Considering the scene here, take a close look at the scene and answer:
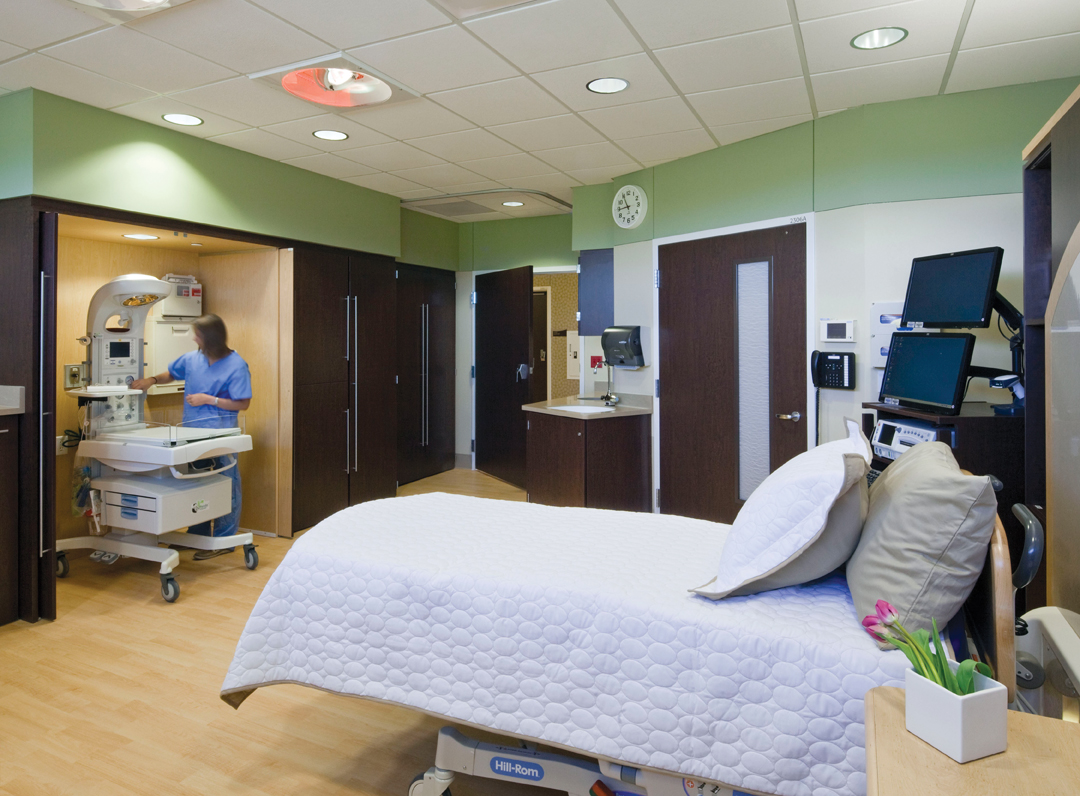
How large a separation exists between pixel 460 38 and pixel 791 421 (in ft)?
9.06

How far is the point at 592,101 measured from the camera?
361 cm

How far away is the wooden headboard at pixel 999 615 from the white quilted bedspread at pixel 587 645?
0.58ft

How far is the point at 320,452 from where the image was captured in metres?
5.09

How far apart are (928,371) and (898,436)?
0.30 meters

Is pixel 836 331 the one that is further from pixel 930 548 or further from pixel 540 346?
pixel 540 346

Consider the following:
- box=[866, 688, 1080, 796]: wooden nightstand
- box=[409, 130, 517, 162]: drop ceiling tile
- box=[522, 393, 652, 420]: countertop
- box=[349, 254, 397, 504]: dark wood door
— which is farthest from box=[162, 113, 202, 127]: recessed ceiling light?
box=[866, 688, 1080, 796]: wooden nightstand

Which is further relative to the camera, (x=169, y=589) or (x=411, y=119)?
(x=411, y=119)

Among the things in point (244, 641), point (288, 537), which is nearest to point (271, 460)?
point (288, 537)

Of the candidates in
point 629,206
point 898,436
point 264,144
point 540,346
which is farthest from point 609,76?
point 540,346

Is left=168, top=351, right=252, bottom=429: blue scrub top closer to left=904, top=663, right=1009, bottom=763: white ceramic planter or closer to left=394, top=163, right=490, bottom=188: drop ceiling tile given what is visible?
left=394, top=163, right=490, bottom=188: drop ceiling tile

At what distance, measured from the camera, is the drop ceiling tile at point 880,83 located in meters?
3.16

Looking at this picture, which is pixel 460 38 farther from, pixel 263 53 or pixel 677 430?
pixel 677 430

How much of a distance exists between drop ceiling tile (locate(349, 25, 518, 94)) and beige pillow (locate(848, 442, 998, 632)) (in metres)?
2.43

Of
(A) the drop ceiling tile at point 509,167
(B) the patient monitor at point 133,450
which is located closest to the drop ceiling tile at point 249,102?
(B) the patient monitor at point 133,450
